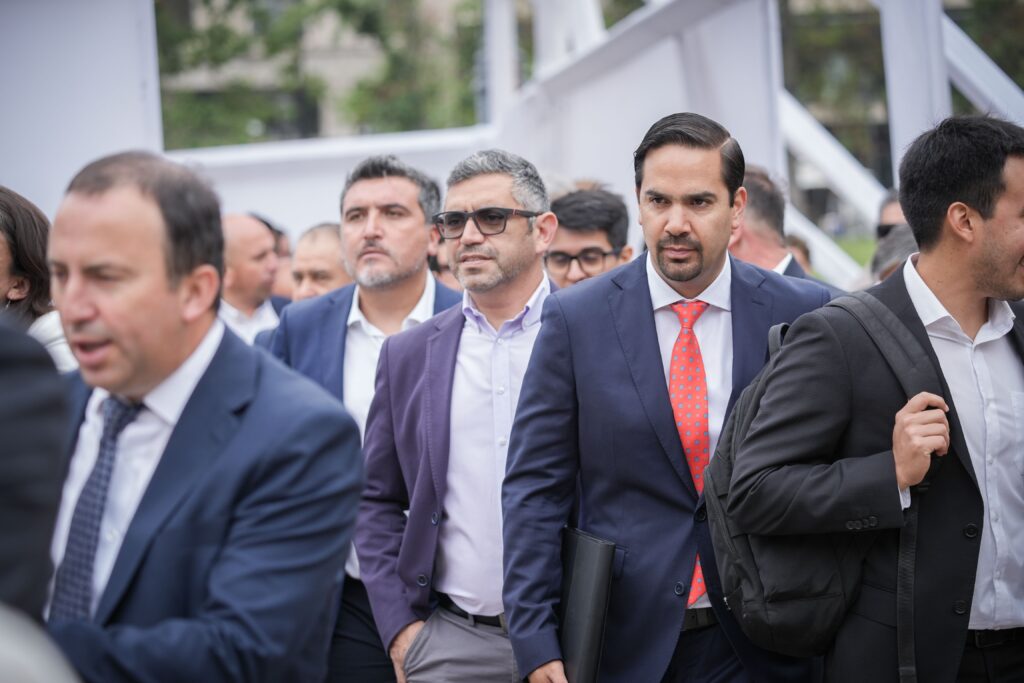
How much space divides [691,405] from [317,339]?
1.98 m

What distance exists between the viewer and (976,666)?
327 centimetres

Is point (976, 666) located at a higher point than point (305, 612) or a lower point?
lower

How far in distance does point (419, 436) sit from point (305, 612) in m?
1.74

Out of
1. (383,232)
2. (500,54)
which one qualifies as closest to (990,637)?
(383,232)

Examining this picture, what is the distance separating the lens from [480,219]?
441cm

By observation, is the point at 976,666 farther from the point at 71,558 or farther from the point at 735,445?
the point at 71,558

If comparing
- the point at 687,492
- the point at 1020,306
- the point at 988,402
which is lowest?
the point at 687,492

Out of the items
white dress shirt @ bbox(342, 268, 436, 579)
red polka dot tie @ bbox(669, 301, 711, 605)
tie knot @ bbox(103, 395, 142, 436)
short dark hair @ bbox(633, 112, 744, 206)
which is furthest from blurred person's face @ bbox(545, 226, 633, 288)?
tie knot @ bbox(103, 395, 142, 436)

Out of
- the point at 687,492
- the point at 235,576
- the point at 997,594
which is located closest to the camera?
the point at 235,576

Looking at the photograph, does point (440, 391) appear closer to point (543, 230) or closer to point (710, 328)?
point (543, 230)

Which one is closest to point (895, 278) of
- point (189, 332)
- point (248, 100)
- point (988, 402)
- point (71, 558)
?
point (988, 402)

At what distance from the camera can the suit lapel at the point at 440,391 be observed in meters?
4.15

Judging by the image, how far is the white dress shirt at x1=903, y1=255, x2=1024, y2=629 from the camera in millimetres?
3242

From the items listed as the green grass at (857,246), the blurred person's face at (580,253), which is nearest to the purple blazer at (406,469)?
the blurred person's face at (580,253)
